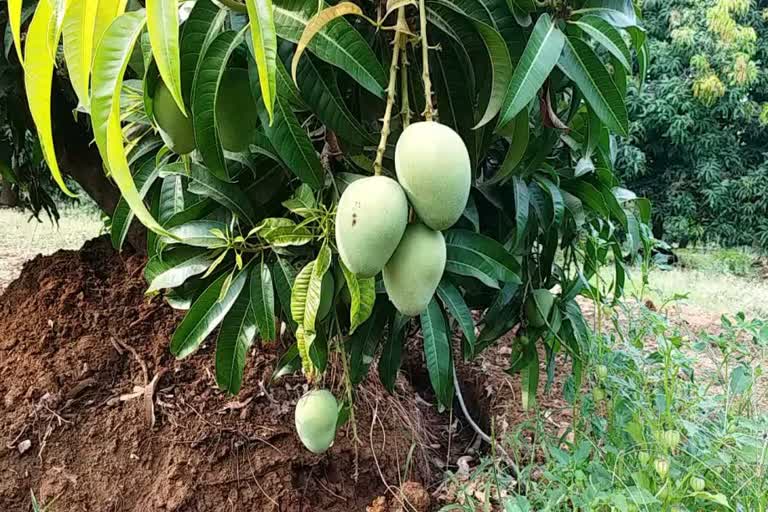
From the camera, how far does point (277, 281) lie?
986 millimetres

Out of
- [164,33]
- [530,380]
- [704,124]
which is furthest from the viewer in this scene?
[704,124]

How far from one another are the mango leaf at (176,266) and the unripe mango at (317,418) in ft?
1.00

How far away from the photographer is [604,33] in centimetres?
79

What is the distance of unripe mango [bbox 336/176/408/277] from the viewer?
0.58 meters

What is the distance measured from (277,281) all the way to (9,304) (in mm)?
1584

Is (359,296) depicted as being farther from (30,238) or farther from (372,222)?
(30,238)

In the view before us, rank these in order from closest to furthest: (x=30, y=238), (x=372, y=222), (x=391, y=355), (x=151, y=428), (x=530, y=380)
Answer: (x=372, y=222)
(x=391, y=355)
(x=530, y=380)
(x=151, y=428)
(x=30, y=238)

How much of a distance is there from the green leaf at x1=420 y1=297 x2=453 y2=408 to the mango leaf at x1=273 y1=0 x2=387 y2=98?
1.76 feet

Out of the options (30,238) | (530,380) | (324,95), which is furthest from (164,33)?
(30,238)

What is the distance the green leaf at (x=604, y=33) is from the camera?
789 mm

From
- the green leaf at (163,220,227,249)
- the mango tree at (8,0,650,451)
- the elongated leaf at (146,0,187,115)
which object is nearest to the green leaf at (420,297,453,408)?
the mango tree at (8,0,650,451)

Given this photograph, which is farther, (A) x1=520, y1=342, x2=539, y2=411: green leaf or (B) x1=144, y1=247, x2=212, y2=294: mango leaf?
(A) x1=520, y1=342, x2=539, y2=411: green leaf

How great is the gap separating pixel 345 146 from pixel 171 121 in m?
0.25

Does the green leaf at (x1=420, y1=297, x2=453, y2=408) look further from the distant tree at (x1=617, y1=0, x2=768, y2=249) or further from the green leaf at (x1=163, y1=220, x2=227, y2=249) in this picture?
the distant tree at (x1=617, y1=0, x2=768, y2=249)
